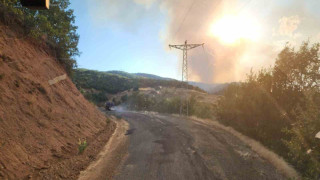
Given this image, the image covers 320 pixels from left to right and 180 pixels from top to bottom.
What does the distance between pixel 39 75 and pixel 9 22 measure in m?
3.46

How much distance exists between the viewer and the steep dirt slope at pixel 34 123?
822 centimetres

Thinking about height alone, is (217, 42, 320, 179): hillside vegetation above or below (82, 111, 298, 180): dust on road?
above

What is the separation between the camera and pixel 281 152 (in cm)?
1261

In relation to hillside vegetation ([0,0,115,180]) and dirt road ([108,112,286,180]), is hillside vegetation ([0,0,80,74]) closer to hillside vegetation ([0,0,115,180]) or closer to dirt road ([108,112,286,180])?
hillside vegetation ([0,0,115,180])

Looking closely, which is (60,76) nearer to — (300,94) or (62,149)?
(62,149)

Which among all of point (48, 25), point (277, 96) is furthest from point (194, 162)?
point (48, 25)

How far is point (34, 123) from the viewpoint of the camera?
10531 millimetres

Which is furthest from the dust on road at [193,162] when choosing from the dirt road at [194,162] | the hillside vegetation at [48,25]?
the hillside vegetation at [48,25]

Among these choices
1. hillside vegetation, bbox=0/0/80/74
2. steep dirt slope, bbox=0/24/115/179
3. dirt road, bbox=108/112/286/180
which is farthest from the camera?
hillside vegetation, bbox=0/0/80/74

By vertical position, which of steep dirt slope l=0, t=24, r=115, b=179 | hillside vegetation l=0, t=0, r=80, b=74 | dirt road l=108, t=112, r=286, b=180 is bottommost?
dirt road l=108, t=112, r=286, b=180

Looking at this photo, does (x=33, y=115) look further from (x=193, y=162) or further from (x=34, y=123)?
(x=193, y=162)

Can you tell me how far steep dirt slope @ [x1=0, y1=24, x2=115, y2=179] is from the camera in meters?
8.22

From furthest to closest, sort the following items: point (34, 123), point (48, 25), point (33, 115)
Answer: point (48, 25) < point (33, 115) < point (34, 123)

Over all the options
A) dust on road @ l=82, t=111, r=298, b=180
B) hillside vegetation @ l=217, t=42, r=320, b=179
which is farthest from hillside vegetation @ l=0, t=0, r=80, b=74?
hillside vegetation @ l=217, t=42, r=320, b=179
